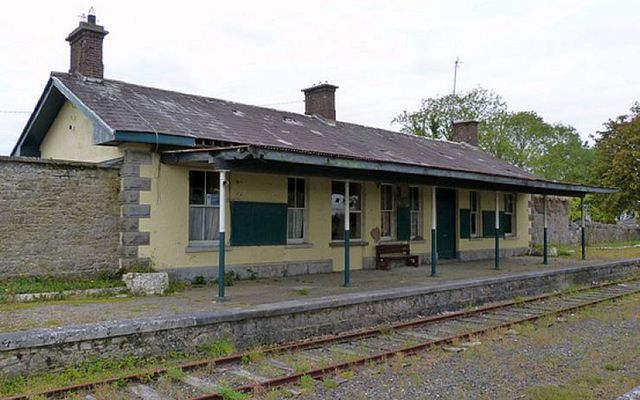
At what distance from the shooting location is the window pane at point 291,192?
505 inches

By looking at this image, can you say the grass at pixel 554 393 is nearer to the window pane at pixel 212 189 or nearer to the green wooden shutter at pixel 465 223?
the window pane at pixel 212 189

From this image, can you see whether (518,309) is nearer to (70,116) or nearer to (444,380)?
(444,380)

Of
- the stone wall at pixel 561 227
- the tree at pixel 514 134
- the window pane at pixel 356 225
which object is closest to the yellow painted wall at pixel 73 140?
the window pane at pixel 356 225

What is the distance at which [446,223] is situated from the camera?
17328 millimetres

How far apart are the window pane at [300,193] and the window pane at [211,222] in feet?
7.10

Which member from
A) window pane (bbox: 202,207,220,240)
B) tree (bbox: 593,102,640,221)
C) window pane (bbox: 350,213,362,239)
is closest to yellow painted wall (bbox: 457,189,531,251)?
window pane (bbox: 350,213,362,239)

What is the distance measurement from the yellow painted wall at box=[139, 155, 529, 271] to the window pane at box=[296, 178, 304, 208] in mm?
160

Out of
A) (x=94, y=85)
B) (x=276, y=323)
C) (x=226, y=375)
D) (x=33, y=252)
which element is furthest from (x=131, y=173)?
(x=226, y=375)

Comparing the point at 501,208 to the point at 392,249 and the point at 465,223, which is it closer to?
the point at 465,223

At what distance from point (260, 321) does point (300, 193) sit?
5.61m

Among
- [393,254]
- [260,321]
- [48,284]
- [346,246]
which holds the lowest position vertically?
[260,321]

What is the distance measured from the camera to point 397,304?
32.2 feet

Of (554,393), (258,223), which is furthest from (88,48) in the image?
(554,393)

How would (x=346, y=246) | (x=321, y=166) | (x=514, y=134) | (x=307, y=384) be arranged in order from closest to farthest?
1. (x=307, y=384)
2. (x=321, y=166)
3. (x=346, y=246)
4. (x=514, y=134)
